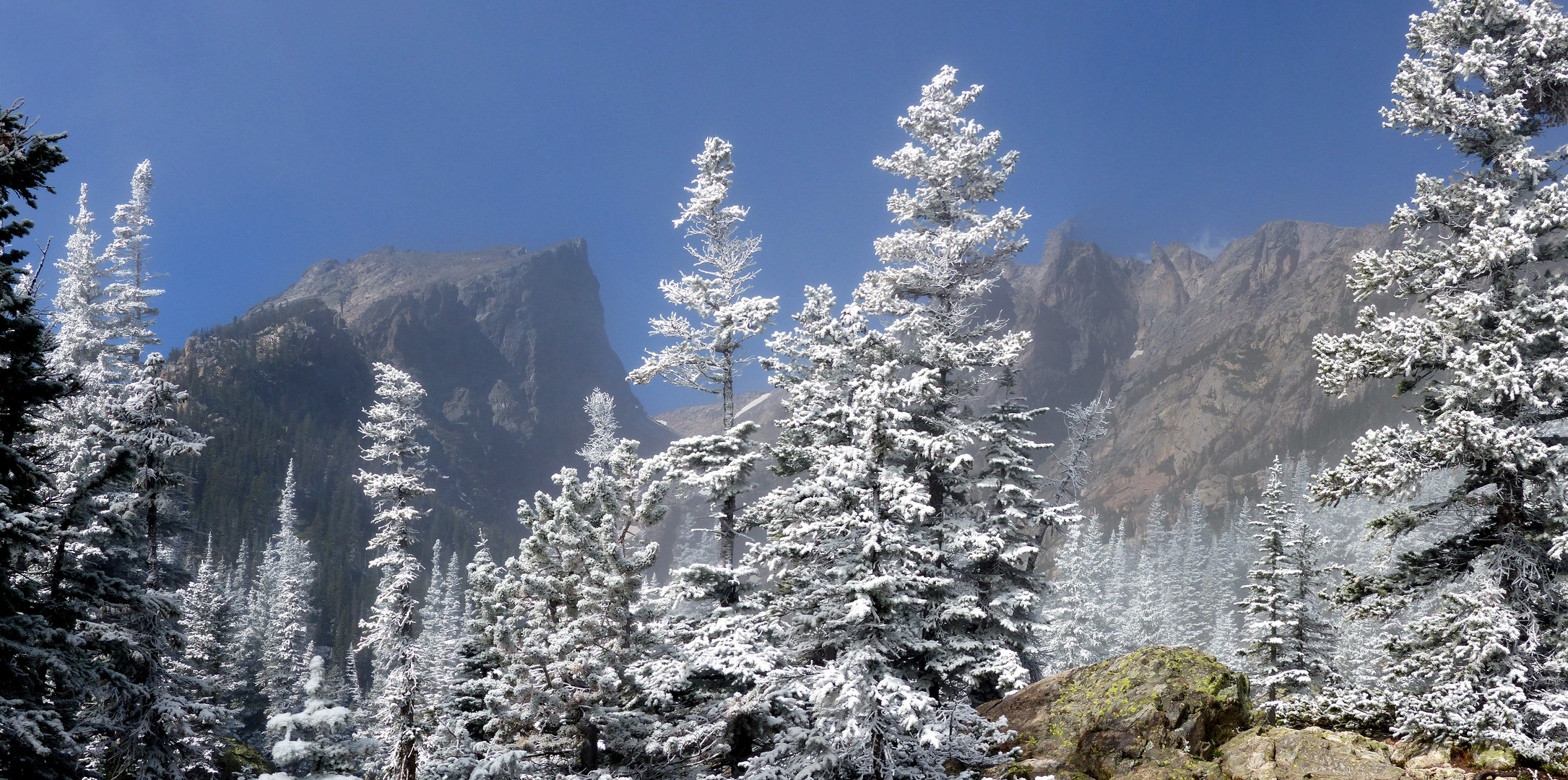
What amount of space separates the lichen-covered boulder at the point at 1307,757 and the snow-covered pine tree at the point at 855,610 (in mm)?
4059

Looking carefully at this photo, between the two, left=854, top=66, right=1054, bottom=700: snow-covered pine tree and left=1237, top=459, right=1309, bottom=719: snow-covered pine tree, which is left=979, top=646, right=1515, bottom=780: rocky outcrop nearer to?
left=854, top=66, right=1054, bottom=700: snow-covered pine tree

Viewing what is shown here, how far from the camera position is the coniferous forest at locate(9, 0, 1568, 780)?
36.2 feet

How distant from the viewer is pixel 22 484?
10.6 meters

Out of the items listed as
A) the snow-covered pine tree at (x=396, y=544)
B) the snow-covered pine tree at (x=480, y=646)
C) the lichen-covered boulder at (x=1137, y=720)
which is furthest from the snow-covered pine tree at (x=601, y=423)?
the lichen-covered boulder at (x=1137, y=720)

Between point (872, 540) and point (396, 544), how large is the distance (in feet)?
61.7

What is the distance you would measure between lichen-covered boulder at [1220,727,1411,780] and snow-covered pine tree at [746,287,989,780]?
4.06m

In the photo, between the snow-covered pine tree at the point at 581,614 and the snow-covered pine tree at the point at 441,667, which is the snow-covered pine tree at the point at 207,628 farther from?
the snow-covered pine tree at the point at 581,614

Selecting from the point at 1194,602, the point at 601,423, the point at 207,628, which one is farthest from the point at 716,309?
the point at 1194,602

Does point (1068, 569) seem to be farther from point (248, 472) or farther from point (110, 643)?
point (248, 472)

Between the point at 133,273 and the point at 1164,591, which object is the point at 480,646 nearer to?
the point at 133,273

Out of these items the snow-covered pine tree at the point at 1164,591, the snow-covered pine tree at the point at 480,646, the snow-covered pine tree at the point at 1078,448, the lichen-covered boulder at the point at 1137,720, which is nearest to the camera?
the lichen-covered boulder at the point at 1137,720

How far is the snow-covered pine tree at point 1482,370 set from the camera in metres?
10.9

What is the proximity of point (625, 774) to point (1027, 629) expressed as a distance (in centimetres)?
1093

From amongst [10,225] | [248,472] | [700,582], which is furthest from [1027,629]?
[248,472]
